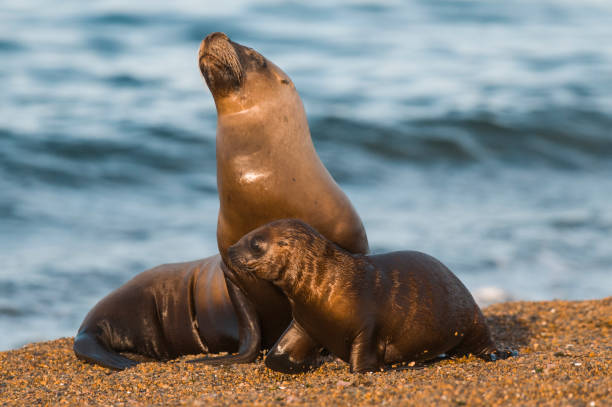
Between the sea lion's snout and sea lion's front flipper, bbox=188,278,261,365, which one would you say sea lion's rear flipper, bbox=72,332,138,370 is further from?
the sea lion's snout

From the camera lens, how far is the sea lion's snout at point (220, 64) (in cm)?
545

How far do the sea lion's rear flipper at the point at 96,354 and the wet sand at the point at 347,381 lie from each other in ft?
0.21

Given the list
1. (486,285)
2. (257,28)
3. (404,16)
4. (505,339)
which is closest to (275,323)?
(505,339)

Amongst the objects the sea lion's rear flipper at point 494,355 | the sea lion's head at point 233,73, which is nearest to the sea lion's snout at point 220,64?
the sea lion's head at point 233,73

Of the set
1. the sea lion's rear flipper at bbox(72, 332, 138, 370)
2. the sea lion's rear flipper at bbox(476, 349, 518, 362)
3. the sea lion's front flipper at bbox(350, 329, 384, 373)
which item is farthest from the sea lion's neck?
the sea lion's rear flipper at bbox(72, 332, 138, 370)

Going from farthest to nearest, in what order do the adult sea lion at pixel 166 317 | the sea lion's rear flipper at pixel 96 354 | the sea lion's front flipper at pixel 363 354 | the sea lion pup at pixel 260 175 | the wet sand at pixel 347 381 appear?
the adult sea lion at pixel 166 317, the sea lion's rear flipper at pixel 96 354, the sea lion pup at pixel 260 175, the sea lion's front flipper at pixel 363 354, the wet sand at pixel 347 381

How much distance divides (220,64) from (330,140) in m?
10.2

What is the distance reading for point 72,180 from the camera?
1297 centimetres

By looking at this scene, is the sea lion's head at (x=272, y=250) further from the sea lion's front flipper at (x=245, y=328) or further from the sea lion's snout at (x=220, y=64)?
the sea lion's snout at (x=220, y=64)

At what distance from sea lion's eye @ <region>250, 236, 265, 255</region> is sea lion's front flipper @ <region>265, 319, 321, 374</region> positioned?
0.52 metres

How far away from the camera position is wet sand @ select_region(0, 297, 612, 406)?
13.1ft

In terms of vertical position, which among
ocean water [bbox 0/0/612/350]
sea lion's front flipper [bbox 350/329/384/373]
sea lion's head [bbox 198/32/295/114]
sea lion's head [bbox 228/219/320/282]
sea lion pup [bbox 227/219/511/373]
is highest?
sea lion's head [bbox 198/32/295/114]

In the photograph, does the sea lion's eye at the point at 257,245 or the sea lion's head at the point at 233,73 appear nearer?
the sea lion's eye at the point at 257,245

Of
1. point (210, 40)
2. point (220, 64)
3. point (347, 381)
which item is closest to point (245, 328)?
point (347, 381)
